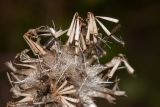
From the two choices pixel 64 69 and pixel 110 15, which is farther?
pixel 110 15

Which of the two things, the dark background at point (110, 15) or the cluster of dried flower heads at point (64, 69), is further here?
the dark background at point (110, 15)

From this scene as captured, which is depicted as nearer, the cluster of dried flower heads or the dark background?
the cluster of dried flower heads

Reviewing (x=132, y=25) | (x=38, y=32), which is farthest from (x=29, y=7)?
(x=38, y=32)

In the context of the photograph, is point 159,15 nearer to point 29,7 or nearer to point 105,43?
point 29,7

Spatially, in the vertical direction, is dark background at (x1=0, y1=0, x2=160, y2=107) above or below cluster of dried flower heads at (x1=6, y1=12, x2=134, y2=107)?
above

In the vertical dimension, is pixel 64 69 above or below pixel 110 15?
below
